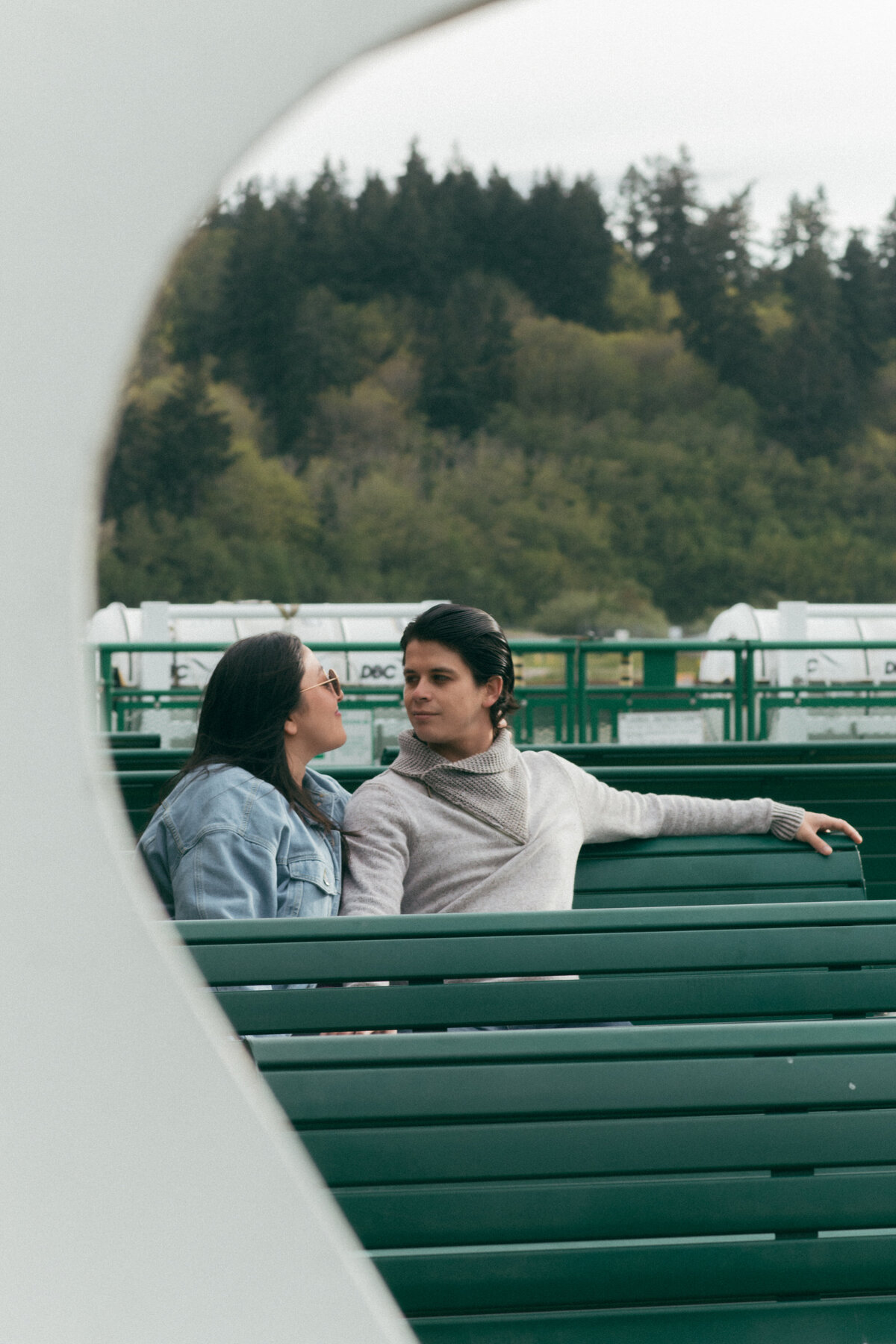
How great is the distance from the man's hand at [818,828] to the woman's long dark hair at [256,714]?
834mm

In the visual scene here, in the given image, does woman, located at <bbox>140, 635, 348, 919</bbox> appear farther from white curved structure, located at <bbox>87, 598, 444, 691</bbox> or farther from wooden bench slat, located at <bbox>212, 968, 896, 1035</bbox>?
white curved structure, located at <bbox>87, 598, 444, 691</bbox>

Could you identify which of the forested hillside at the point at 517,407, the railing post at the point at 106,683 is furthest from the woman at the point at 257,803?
the forested hillside at the point at 517,407

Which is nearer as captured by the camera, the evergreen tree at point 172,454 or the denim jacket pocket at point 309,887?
the denim jacket pocket at point 309,887

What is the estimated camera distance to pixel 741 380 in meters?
47.8

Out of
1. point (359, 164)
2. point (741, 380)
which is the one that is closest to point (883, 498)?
point (741, 380)

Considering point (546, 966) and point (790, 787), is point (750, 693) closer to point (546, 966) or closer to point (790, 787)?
point (790, 787)

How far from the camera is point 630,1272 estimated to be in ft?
4.90

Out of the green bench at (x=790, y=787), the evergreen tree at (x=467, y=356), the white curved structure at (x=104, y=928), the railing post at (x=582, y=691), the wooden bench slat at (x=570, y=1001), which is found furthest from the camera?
the evergreen tree at (x=467, y=356)

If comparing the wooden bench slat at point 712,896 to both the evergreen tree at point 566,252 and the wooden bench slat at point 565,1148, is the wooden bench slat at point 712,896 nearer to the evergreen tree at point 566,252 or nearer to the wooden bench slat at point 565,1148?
the wooden bench slat at point 565,1148

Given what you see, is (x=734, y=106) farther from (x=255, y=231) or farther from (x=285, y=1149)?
(x=285, y=1149)

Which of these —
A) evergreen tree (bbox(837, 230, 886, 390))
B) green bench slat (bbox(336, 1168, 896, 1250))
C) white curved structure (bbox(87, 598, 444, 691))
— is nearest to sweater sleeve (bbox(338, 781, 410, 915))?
green bench slat (bbox(336, 1168, 896, 1250))

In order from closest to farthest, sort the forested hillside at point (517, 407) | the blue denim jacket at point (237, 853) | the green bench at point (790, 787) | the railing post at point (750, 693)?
the blue denim jacket at point (237, 853) < the green bench at point (790, 787) < the railing post at point (750, 693) < the forested hillside at point (517, 407)

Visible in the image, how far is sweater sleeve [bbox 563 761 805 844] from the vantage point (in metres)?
2.45

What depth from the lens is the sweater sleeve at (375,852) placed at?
2195 millimetres
